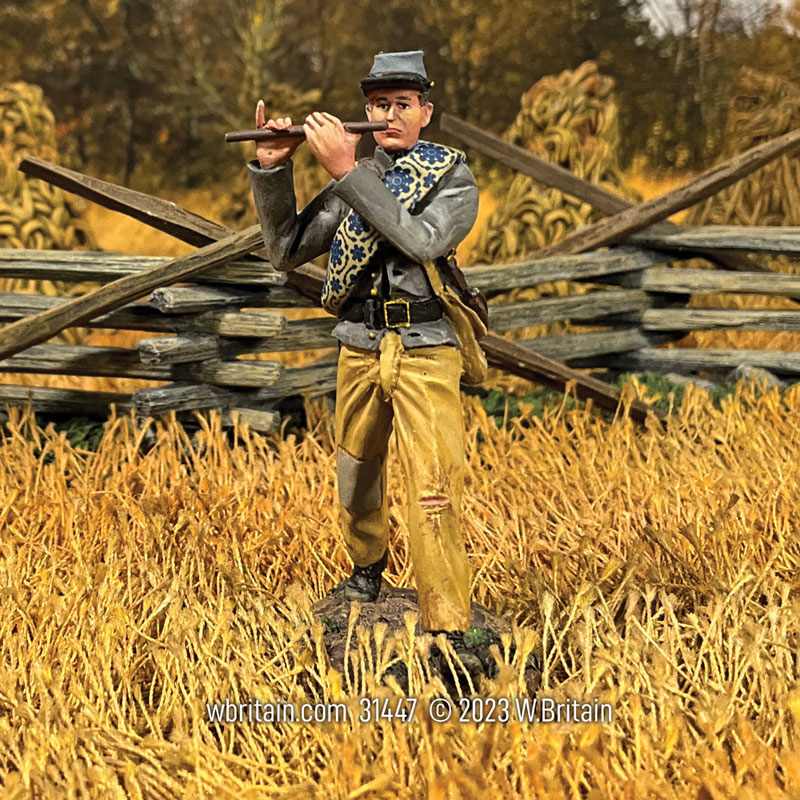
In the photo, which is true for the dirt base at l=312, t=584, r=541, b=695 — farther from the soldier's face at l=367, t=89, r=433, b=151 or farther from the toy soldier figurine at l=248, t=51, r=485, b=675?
the soldier's face at l=367, t=89, r=433, b=151

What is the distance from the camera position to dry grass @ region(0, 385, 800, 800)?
93.5 inches

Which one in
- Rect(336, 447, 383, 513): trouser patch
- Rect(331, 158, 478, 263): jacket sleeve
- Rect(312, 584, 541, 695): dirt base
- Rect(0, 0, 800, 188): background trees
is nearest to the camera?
Rect(331, 158, 478, 263): jacket sleeve

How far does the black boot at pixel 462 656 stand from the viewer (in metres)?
2.74

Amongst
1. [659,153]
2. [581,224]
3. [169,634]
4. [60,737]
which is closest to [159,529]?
[169,634]

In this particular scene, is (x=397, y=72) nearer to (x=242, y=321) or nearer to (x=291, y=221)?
(x=291, y=221)

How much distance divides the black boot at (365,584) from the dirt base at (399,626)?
0.07 ft

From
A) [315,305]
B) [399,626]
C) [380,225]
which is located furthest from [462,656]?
[315,305]

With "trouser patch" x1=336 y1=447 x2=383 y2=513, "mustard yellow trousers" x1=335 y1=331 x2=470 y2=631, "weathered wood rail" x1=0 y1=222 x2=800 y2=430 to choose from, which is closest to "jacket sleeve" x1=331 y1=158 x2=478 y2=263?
"mustard yellow trousers" x1=335 y1=331 x2=470 y2=631

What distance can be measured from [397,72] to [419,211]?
1.08ft

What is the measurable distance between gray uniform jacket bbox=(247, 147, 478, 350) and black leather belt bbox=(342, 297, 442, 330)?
0.01 m

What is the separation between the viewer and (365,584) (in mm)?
3086

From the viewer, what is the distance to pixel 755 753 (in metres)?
2.31

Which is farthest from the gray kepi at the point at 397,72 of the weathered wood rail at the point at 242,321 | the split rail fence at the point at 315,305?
the weathered wood rail at the point at 242,321

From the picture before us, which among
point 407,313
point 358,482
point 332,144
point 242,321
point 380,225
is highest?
point 332,144
